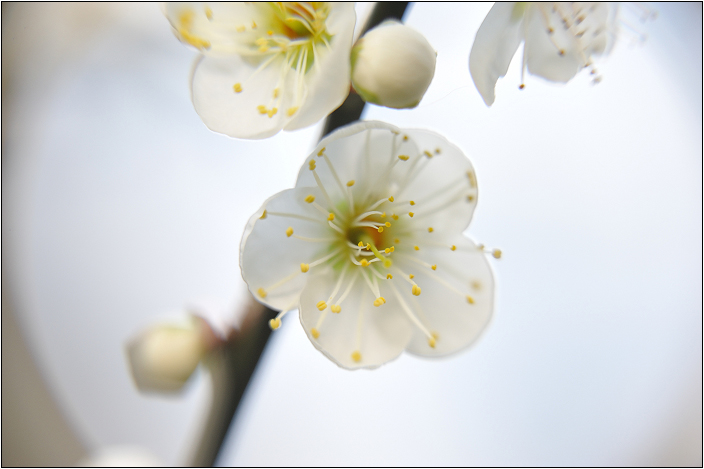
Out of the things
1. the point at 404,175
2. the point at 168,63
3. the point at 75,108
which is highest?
the point at 404,175

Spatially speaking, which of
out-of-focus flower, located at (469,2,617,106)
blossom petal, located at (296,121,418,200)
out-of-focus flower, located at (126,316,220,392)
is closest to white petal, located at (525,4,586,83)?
out-of-focus flower, located at (469,2,617,106)

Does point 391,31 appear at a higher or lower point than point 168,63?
higher

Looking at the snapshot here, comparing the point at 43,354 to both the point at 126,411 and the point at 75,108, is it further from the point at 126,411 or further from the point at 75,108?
the point at 75,108

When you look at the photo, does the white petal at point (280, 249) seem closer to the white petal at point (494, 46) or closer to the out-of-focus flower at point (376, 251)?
the out-of-focus flower at point (376, 251)

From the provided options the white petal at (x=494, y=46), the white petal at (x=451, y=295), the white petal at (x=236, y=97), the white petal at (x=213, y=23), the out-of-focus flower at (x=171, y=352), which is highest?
the white petal at (x=494, y=46)

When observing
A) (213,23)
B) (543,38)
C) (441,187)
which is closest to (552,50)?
(543,38)

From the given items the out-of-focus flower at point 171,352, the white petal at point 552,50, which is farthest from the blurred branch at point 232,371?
the white petal at point 552,50

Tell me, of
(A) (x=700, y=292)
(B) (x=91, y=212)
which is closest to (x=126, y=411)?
(B) (x=91, y=212)
